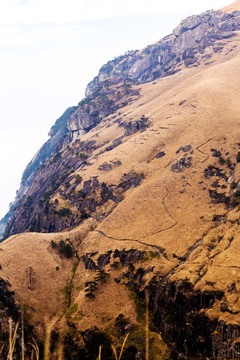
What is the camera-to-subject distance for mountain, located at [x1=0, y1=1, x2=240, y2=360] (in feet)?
144

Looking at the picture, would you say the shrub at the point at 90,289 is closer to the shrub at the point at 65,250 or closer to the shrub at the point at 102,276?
the shrub at the point at 102,276

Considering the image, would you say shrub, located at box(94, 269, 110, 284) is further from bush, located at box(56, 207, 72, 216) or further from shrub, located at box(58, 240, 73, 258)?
bush, located at box(56, 207, 72, 216)

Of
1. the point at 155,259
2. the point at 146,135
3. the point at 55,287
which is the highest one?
the point at 146,135

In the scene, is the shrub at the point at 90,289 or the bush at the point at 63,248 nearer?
the shrub at the point at 90,289

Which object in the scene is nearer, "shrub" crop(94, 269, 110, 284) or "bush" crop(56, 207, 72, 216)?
"shrub" crop(94, 269, 110, 284)

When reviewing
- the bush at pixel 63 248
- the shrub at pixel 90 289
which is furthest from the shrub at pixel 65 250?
the shrub at pixel 90 289

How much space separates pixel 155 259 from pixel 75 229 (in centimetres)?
3606

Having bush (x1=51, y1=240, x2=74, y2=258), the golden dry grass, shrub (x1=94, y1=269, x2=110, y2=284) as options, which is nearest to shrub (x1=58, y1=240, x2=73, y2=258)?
bush (x1=51, y1=240, x2=74, y2=258)

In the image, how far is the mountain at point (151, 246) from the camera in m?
43.9

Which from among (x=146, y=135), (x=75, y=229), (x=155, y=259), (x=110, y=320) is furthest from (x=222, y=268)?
(x=146, y=135)

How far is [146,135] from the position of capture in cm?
12000

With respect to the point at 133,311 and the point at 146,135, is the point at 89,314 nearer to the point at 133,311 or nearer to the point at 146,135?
the point at 133,311

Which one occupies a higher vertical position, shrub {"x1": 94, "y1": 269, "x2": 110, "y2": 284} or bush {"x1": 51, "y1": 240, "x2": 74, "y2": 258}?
bush {"x1": 51, "y1": 240, "x2": 74, "y2": 258}

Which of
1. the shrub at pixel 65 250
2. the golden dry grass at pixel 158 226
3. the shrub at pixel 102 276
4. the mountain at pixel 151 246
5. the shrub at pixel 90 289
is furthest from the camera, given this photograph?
the shrub at pixel 65 250
